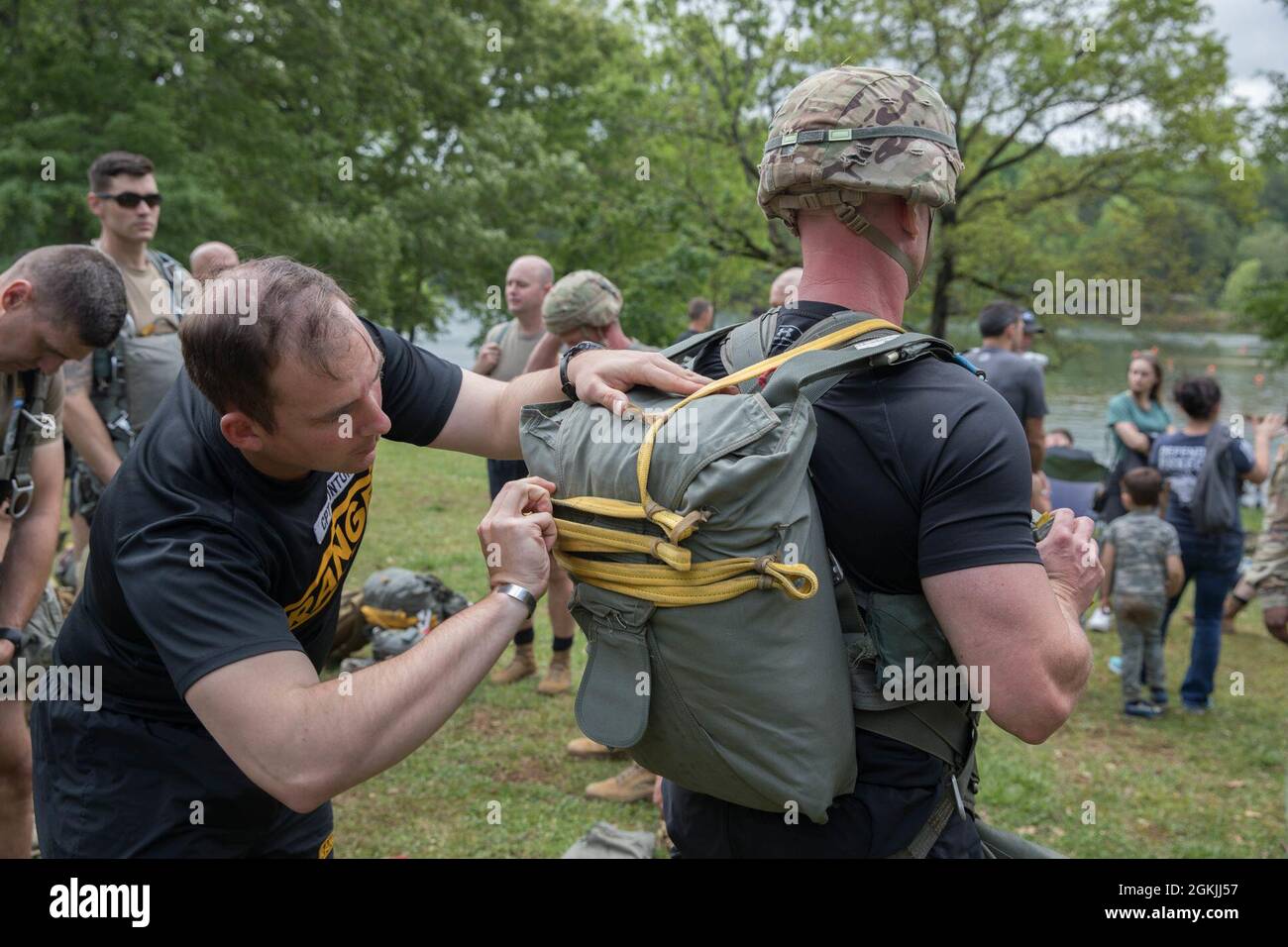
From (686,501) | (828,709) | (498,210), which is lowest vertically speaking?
(828,709)

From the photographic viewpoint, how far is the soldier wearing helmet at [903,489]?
1.74m

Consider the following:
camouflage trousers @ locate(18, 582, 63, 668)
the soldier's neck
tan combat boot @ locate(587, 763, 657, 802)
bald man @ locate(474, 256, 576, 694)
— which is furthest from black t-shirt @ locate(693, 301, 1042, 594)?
the soldier's neck

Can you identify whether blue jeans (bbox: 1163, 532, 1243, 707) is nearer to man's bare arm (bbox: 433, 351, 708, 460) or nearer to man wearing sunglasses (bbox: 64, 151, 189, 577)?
man's bare arm (bbox: 433, 351, 708, 460)

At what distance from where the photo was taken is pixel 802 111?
1.95 metres

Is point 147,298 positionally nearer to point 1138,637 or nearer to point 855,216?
point 855,216

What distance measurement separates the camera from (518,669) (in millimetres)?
6773

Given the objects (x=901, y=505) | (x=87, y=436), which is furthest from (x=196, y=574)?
(x=87, y=436)

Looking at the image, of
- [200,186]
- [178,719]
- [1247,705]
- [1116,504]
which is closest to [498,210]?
[200,186]

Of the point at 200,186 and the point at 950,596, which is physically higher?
the point at 200,186

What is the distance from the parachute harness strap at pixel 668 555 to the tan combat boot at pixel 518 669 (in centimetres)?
493

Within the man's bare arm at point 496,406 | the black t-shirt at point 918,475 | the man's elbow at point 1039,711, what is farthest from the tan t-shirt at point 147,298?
the man's elbow at point 1039,711

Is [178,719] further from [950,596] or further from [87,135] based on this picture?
[87,135]

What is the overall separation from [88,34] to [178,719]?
49.8 feet

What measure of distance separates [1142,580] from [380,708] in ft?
21.5
